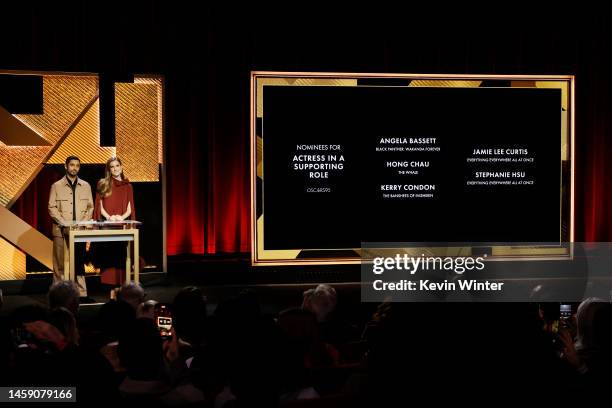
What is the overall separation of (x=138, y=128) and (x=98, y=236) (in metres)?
1.59

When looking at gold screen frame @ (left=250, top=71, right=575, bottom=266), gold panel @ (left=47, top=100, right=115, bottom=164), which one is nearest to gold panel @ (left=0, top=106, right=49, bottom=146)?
gold panel @ (left=47, top=100, right=115, bottom=164)

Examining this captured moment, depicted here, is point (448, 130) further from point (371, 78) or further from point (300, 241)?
point (300, 241)

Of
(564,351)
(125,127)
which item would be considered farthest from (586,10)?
(564,351)

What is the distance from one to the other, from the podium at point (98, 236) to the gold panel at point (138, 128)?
918mm

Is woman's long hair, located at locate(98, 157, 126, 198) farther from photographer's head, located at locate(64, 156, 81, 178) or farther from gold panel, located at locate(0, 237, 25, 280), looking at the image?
gold panel, located at locate(0, 237, 25, 280)

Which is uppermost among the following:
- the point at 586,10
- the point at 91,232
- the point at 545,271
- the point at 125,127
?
the point at 586,10

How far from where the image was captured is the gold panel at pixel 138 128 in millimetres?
6941

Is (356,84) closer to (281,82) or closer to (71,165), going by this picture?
(281,82)

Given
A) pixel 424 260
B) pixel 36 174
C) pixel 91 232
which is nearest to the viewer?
pixel 91 232

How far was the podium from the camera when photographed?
568cm

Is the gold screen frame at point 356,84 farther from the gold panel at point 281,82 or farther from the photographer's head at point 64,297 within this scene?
the photographer's head at point 64,297

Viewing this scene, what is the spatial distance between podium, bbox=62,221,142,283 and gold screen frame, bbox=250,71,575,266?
1525 mm

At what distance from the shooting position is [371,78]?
24.3 feet

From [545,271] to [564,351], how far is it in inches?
210
